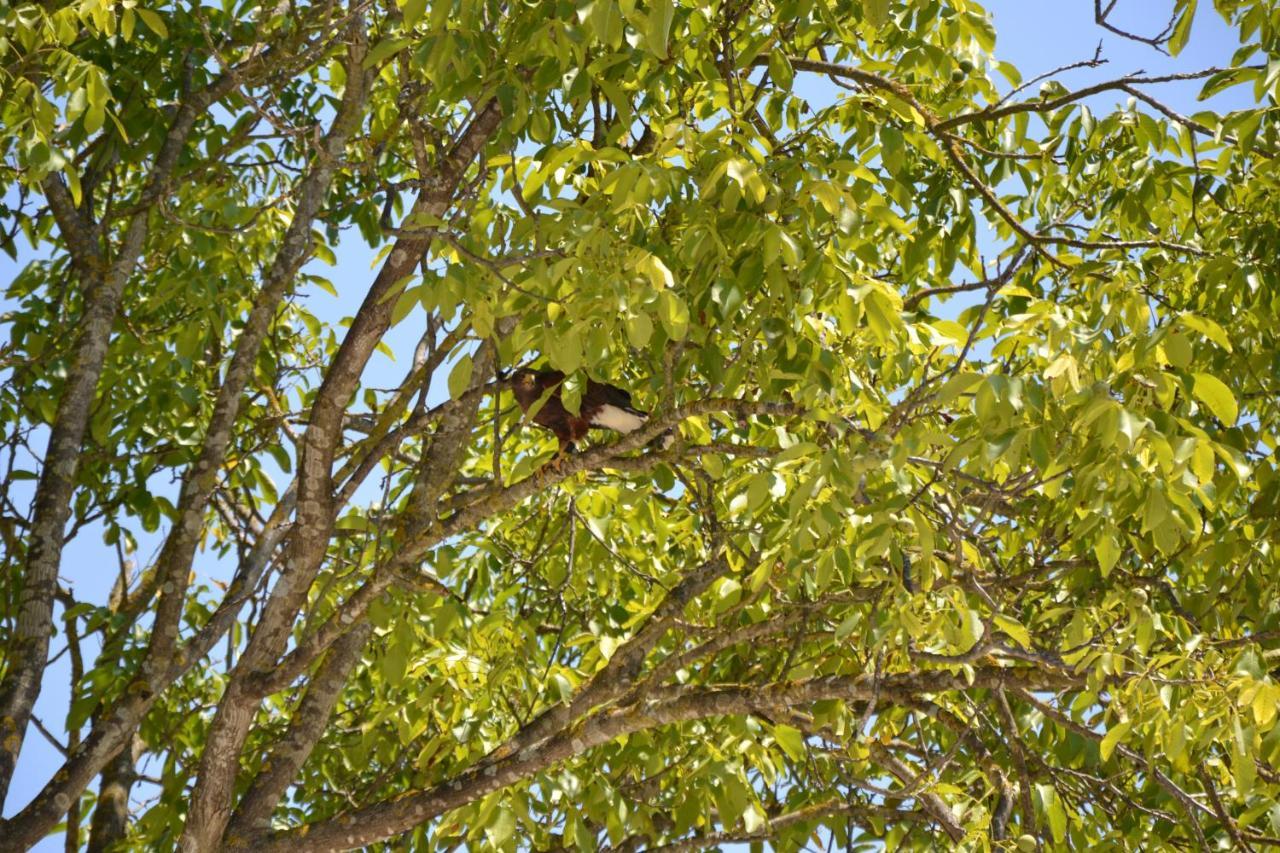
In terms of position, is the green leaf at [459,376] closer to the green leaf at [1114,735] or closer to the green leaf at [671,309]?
the green leaf at [671,309]

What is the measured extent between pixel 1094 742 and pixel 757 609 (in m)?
1.24

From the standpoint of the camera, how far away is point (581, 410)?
4.32 m

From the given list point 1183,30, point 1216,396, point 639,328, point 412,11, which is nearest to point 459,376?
point 639,328

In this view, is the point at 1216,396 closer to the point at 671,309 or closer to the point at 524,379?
the point at 671,309

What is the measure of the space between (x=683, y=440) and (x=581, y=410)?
65cm

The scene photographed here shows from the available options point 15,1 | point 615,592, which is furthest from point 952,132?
point 15,1

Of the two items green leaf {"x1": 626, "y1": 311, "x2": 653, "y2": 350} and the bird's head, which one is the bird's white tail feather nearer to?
the bird's head

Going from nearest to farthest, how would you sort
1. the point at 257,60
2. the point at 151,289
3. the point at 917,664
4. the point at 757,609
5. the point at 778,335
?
1. the point at 778,335
2. the point at 917,664
3. the point at 757,609
4. the point at 257,60
5. the point at 151,289

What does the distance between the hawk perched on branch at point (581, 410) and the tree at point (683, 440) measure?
0.13 metres

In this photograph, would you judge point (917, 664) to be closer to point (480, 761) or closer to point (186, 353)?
point (480, 761)

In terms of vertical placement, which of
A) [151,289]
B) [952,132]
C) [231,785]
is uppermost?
[151,289]

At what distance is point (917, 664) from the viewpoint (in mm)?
3928

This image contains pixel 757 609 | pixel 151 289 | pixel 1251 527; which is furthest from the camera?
pixel 151 289

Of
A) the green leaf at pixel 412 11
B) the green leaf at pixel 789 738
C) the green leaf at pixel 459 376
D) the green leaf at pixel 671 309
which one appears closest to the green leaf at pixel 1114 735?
the green leaf at pixel 789 738
